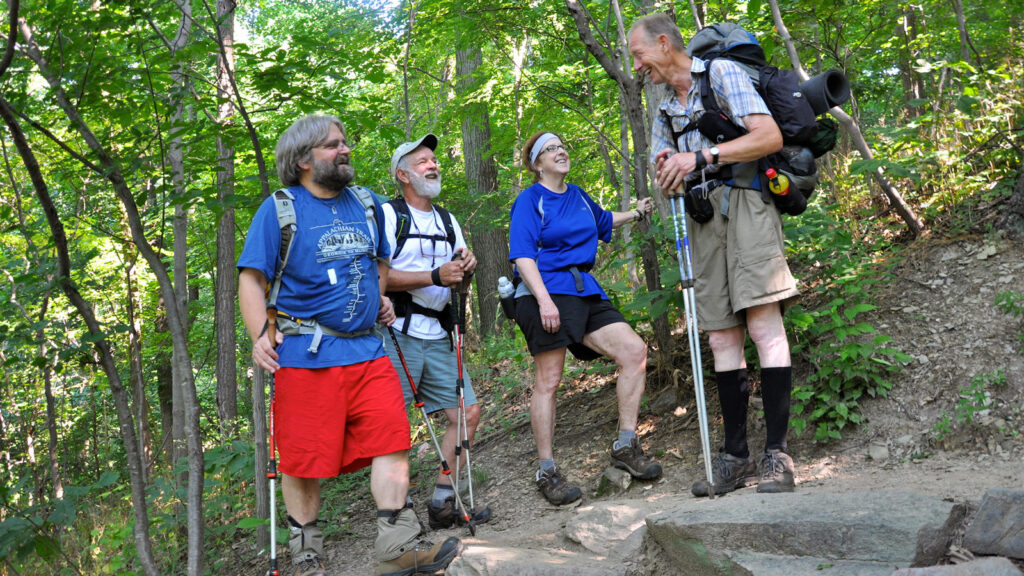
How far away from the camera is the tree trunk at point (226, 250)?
16.7ft

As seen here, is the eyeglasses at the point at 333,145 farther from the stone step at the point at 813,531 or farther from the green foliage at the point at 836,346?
the green foliage at the point at 836,346

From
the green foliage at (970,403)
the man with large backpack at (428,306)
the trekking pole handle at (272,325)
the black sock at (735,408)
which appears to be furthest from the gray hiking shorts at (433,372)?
the green foliage at (970,403)

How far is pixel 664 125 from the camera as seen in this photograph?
3.98 meters

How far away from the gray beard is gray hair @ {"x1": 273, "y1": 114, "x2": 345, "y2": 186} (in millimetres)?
77

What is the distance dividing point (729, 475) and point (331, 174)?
8.29ft

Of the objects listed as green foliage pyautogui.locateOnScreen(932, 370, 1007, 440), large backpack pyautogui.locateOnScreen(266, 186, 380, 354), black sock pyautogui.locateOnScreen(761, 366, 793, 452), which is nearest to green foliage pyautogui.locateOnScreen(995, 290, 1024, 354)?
green foliage pyautogui.locateOnScreen(932, 370, 1007, 440)

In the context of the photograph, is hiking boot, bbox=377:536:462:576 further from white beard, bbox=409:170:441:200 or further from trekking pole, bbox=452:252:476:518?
white beard, bbox=409:170:441:200

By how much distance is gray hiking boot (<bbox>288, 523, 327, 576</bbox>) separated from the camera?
329 cm

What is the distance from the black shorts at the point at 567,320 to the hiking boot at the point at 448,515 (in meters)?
1.08

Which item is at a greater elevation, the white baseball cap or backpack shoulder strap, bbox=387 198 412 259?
the white baseball cap

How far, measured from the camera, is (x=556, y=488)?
4.39m

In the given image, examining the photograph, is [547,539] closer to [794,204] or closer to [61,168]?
[794,204]

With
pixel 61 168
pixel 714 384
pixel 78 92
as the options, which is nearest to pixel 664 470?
pixel 714 384

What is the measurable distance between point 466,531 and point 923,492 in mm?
2537
